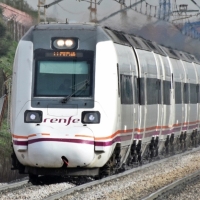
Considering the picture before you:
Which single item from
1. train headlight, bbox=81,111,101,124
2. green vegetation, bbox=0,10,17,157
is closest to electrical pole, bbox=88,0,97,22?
green vegetation, bbox=0,10,17,157

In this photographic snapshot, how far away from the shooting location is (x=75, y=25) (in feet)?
46.1

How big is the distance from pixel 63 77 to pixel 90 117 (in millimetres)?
942

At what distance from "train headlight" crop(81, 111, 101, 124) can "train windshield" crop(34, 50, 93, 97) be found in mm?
376

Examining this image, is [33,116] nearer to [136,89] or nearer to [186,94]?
[136,89]

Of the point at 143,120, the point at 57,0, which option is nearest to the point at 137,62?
the point at 143,120

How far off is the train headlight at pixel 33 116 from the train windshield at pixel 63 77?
0.38m

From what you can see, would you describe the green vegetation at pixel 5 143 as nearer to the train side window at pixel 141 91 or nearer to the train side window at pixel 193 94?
the train side window at pixel 141 91

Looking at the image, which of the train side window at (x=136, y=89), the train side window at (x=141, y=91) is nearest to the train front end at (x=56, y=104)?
the train side window at (x=136, y=89)

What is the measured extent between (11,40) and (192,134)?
1065cm

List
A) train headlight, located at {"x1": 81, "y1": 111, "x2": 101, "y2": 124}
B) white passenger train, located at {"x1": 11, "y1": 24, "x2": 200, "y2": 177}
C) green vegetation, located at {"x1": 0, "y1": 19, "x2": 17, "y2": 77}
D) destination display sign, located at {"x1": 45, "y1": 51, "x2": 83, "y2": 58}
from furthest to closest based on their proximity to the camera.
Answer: green vegetation, located at {"x1": 0, "y1": 19, "x2": 17, "y2": 77} < destination display sign, located at {"x1": 45, "y1": 51, "x2": 83, "y2": 58} < train headlight, located at {"x1": 81, "y1": 111, "x2": 101, "y2": 124} < white passenger train, located at {"x1": 11, "y1": 24, "x2": 200, "y2": 177}

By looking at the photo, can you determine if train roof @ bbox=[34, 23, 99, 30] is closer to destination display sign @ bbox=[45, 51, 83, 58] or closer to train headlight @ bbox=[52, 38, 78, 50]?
train headlight @ bbox=[52, 38, 78, 50]

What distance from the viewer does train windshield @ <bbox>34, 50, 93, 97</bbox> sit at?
44.1 feet

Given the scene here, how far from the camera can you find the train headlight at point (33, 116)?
1314 cm

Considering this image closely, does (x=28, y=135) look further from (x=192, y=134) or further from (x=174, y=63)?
(x=192, y=134)
